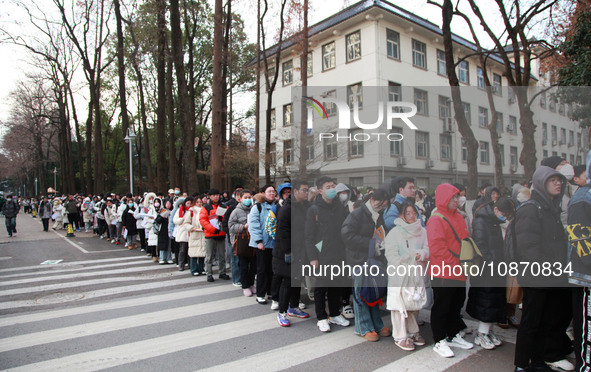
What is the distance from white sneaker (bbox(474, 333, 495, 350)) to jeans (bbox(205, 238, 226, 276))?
5332 mm

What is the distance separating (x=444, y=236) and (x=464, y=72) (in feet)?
70.9

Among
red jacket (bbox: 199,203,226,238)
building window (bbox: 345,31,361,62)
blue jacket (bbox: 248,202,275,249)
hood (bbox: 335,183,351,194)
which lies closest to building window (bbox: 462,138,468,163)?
hood (bbox: 335,183,351,194)

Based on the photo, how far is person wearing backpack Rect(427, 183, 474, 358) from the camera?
4.23 m

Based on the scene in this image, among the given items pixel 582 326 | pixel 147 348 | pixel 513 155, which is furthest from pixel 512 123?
pixel 147 348

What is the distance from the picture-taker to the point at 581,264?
3.25m

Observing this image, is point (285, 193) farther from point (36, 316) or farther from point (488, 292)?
point (36, 316)

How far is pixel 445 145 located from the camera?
4785 mm

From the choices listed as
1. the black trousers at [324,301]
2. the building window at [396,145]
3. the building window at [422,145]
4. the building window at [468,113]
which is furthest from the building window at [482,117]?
the black trousers at [324,301]

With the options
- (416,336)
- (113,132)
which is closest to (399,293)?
(416,336)

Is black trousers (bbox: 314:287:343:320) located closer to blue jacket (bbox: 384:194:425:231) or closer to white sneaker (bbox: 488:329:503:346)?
blue jacket (bbox: 384:194:425:231)

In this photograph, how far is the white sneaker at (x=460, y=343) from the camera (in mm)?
4295

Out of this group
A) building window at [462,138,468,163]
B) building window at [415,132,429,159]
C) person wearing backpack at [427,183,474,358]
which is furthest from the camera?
building window at [462,138,468,163]

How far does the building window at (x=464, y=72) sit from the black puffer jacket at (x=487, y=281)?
19473 mm

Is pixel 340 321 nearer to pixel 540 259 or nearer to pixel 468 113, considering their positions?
pixel 540 259
